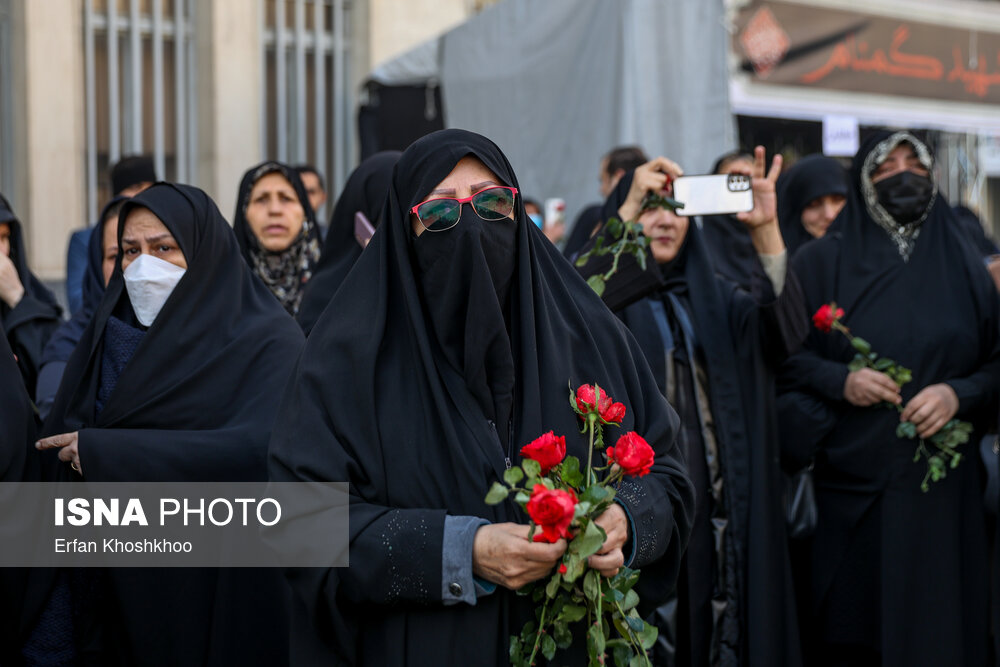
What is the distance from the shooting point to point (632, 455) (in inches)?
71.7

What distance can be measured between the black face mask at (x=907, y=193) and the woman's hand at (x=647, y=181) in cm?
105

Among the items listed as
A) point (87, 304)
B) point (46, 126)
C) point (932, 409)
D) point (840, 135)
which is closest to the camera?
point (932, 409)

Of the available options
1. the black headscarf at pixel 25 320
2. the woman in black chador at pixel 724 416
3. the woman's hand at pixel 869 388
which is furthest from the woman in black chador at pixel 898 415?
the black headscarf at pixel 25 320

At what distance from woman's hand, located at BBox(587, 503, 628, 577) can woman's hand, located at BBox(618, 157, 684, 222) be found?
130cm

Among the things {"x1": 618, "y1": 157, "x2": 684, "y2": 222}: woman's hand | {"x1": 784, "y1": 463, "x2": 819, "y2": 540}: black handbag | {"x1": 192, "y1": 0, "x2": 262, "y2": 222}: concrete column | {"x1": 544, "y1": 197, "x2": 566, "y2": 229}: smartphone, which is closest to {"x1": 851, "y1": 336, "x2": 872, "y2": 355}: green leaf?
{"x1": 784, "y1": 463, "x2": 819, "y2": 540}: black handbag

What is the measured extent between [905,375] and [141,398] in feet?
7.63

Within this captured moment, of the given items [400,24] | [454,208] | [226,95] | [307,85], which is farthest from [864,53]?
[454,208]

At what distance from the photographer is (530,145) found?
22.3 feet

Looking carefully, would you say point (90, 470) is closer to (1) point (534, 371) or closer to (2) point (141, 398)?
(2) point (141, 398)

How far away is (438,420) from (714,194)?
136 cm

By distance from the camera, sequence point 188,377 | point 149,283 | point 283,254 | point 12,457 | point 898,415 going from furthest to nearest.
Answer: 1. point 283,254
2. point 898,415
3. point 149,283
4. point 188,377
5. point 12,457

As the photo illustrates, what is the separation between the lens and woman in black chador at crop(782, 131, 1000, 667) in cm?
345

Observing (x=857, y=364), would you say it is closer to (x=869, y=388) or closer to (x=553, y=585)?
(x=869, y=388)

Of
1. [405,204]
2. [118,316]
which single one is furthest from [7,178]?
[405,204]
